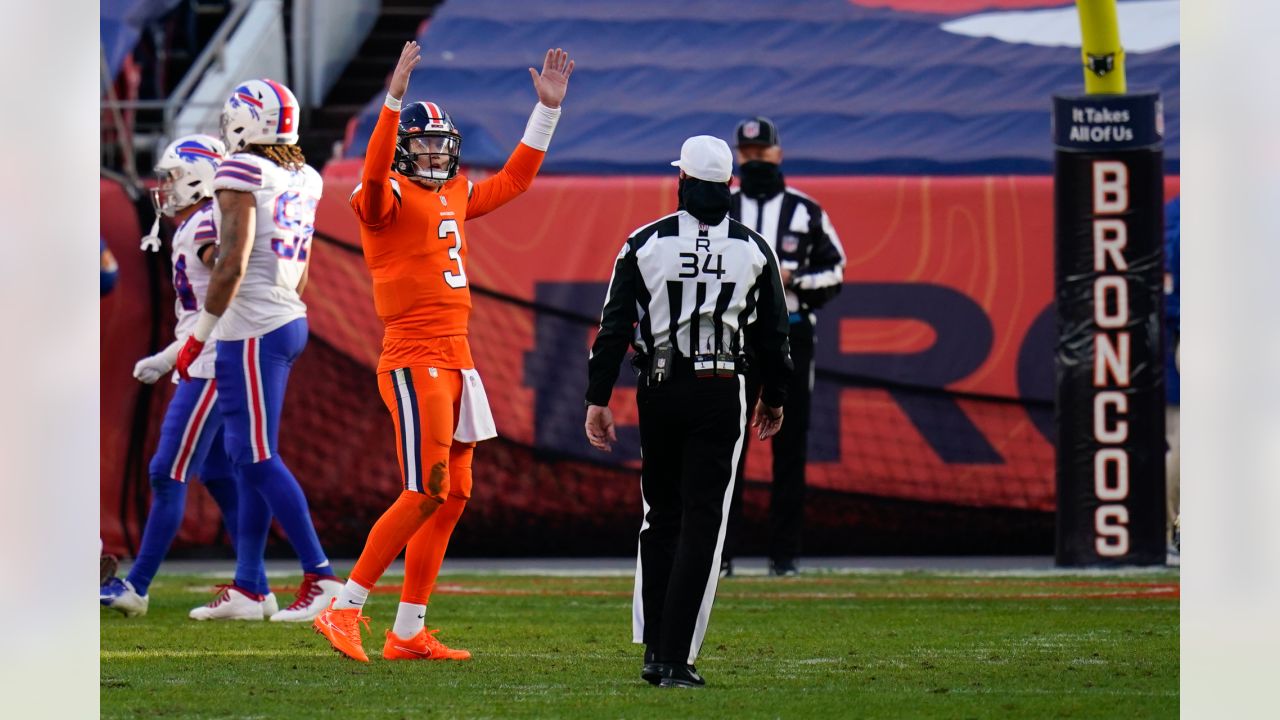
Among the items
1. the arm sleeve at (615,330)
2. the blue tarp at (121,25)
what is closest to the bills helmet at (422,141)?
the arm sleeve at (615,330)

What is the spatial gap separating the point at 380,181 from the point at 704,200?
99cm

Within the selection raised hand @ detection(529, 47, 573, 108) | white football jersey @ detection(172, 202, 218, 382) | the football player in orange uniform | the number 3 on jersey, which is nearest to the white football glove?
white football jersey @ detection(172, 202, 218, 382)

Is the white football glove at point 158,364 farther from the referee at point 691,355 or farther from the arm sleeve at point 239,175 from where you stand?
the referee at point 691,355

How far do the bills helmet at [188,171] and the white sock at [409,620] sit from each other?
2.57 metres

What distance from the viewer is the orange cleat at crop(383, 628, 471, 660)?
6.01 m

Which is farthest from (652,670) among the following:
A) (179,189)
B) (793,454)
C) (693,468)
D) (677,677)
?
(793,454)

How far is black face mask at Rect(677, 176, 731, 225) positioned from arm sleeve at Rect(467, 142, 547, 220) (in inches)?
37.0

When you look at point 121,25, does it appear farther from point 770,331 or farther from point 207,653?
point 770,331

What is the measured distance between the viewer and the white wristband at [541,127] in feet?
20.7

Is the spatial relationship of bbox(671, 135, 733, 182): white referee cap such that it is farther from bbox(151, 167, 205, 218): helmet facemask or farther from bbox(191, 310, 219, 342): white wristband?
bbox(151, 167, 205, 218): helmet facemask

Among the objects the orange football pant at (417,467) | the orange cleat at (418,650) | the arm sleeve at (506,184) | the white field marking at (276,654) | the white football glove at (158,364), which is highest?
the arm sleeve at (506,184)
